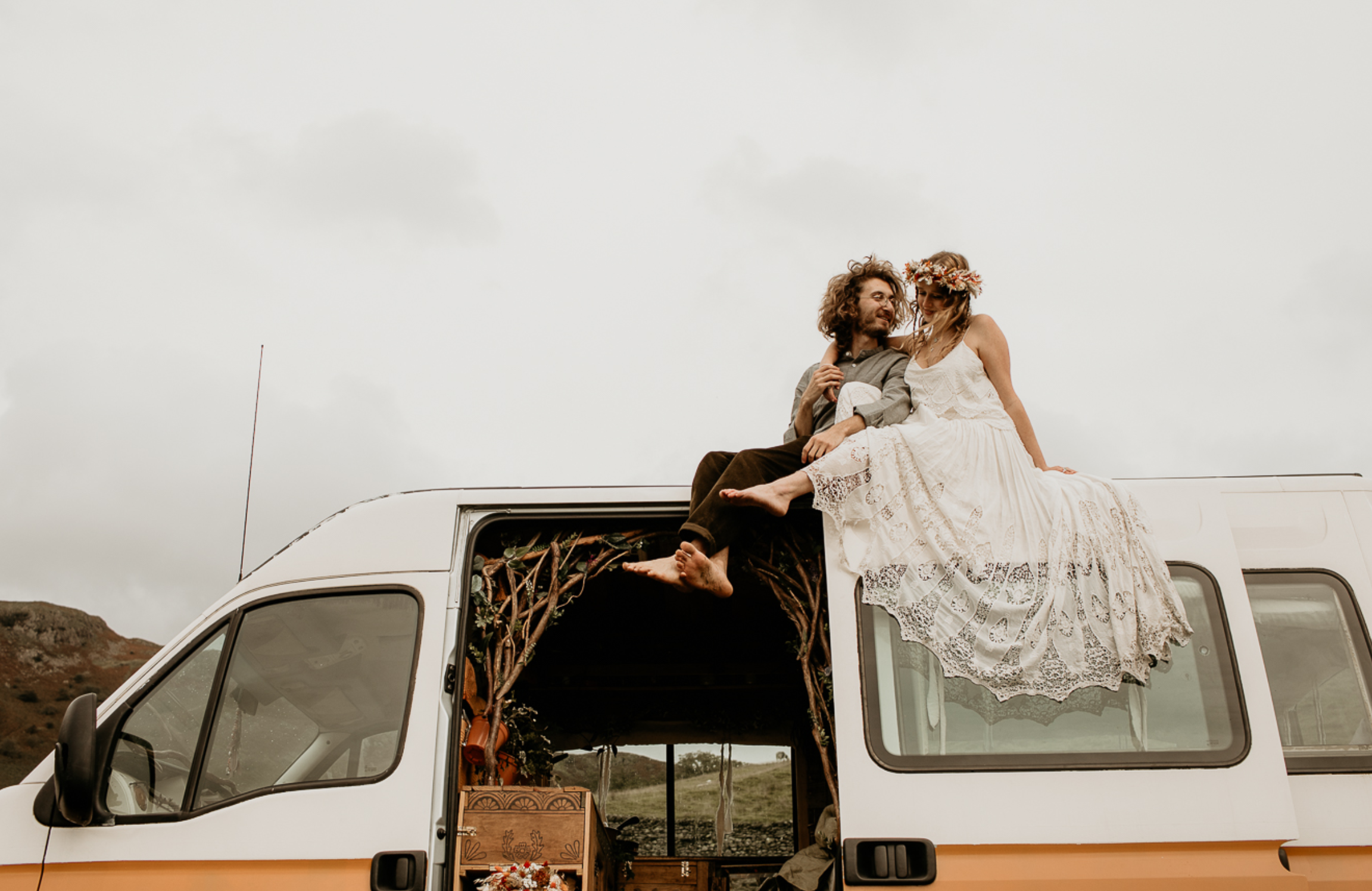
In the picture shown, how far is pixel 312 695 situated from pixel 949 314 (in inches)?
117

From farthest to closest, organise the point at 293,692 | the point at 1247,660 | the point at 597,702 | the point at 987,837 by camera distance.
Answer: the point at 597,702, the point at 293,692, the point at 1247,660, the point at 987,837

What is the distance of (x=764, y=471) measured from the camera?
3609mm

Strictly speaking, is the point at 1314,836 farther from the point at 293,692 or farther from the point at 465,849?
the point at 293,692

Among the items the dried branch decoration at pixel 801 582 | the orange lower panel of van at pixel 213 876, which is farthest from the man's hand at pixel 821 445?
the orange lower panel of van at pixel 213 876

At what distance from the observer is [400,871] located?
306 centimetres

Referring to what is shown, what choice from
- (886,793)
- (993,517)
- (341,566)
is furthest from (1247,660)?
(341,566)

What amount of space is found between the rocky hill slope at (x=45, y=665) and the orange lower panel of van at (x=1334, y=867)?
5006 centimetres

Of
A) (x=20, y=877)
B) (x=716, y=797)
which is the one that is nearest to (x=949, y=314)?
(x=20, y=877)

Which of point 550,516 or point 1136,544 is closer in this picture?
point 1136,544

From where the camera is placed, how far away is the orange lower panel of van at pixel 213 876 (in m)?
3.06

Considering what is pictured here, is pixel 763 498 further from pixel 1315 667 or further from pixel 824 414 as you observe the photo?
pixel 1315 667

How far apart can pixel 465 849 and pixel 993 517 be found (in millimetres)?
2248

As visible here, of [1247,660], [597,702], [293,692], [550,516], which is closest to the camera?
[1247,660]

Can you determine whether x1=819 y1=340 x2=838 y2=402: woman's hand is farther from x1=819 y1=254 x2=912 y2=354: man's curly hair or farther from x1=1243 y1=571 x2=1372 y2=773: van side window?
x1=1243 y1=571 x2=1372 y2=773: van side window
